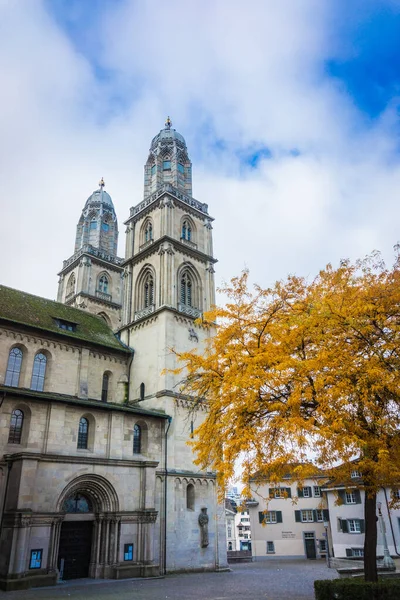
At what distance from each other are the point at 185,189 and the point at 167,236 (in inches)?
326

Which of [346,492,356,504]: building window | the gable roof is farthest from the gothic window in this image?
[346,492,356,504]: building window

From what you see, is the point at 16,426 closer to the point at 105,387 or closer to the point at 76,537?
the point at 76,537

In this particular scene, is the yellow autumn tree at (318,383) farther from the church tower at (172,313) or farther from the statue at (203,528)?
the statue at (203,528)

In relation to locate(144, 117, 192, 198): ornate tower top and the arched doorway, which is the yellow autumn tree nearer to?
the arched doorway

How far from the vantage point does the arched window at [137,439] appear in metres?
29.9

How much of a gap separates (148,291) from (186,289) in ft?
10.8

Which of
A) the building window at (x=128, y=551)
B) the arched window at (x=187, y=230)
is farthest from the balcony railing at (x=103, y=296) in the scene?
the building window at (x=128, y=551)

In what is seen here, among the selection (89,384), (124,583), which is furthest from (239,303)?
(89,384)

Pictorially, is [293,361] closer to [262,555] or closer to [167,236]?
[167,236]

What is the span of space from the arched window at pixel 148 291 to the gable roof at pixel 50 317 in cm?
402

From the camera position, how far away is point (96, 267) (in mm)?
53062

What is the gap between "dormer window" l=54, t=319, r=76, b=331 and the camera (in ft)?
108

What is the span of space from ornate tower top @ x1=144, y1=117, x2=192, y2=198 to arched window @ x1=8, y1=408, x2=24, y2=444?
82.9ft

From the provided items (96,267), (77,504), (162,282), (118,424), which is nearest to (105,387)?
(118,424)
